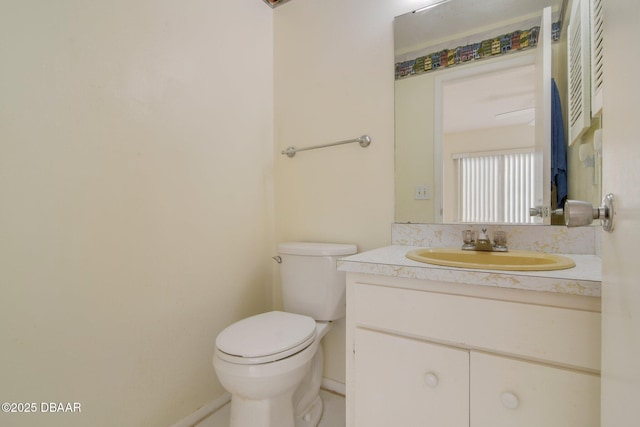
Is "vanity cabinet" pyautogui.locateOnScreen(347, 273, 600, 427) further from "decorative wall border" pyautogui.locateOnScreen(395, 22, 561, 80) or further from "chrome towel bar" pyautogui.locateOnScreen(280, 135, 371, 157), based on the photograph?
"decorative wall border" pyautogui.locateOnScreen(395, 22, 561, 80)

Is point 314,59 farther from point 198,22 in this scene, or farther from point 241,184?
point 241,184

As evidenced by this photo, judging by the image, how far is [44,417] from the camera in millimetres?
919

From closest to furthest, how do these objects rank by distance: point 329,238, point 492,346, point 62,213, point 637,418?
point 637,418, point 492,346, point 62,213, point 329,238

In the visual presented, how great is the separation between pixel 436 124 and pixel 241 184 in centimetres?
101

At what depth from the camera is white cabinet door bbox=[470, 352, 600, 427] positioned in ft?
2.17

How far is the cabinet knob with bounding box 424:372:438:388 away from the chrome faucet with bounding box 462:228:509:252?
508mm

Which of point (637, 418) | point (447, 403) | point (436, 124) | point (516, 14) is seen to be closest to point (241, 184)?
point (436, 124)

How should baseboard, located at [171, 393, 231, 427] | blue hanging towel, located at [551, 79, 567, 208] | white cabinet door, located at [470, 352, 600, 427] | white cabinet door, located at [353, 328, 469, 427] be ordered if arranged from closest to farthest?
1. white cabinet door, located at [470, 352, 600, 427]
2. white cabinet door, located at [353, 328, 469, 427]
3. blue hanging towel, located at [551, 79, 567, 208]
4. baseboard, located at [171, 393, 231, 427]

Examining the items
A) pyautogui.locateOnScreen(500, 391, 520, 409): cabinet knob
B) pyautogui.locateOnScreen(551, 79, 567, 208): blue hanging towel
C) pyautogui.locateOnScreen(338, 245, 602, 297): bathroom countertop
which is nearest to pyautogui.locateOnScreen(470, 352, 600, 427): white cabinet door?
→ pyautogui.locateOnScreen(500, 391, 520, 409): cabinet knob

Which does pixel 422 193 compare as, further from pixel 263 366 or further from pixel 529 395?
pixel 263 366

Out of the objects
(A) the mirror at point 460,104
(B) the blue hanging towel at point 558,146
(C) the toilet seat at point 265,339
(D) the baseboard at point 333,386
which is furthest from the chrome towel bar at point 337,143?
(D) the baseboard at point 333,386

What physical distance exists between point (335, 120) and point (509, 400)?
4.39 feet

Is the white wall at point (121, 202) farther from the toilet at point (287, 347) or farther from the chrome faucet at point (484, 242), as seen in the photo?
the chrome faucet at point (484, 242)

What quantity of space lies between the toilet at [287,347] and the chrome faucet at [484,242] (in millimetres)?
505
